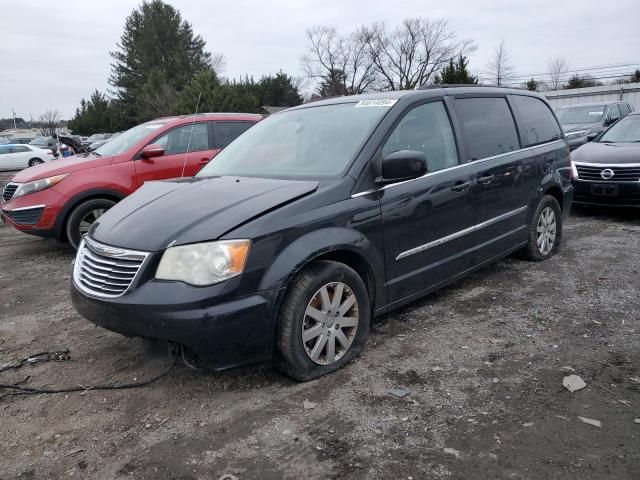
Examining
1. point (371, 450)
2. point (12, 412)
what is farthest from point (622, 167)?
point (12, 412)

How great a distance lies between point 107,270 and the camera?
10.0 feet

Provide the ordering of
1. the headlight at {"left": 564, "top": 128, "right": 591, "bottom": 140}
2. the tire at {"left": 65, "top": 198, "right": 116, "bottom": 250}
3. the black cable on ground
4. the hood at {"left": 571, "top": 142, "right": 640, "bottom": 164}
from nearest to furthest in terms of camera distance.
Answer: the black cable on ground
the tire at {"left": 65, "top": 198, "right": 116, "bottom": 250}
the hood at {"left": 571, "top": 142, "right": 640, "bottom": 164}
the headlight at {"left": 564, "top": 128, "right": 591, "bottom": 140}

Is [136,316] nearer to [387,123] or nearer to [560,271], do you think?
[387,123]

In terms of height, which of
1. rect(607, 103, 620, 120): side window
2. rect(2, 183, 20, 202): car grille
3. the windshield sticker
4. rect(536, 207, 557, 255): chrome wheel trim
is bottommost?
rect(536, 207, 557, 255): chrome wheel trim

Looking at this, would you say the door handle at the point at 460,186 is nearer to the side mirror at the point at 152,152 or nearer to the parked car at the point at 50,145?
the side mirror at the point at 152,152

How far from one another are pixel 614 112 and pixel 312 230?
12.9 m

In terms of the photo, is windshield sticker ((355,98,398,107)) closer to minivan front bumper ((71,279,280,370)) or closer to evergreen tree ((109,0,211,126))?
minivan front bumper ((71,279,280,370))

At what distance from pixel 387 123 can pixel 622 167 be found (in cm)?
509

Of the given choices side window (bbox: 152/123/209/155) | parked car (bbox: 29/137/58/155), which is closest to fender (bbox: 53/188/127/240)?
side window (bbox: 152/123/209/155)

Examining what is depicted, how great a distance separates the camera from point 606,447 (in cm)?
250

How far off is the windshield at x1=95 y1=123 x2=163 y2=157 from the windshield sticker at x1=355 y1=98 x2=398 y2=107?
400cm

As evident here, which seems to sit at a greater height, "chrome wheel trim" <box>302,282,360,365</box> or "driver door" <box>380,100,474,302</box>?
"driver door" <box>380,100,474,302</box>

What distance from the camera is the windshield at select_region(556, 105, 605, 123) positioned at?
1296 centimetres

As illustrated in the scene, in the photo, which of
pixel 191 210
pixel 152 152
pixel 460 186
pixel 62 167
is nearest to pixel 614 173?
pixel 460 186
